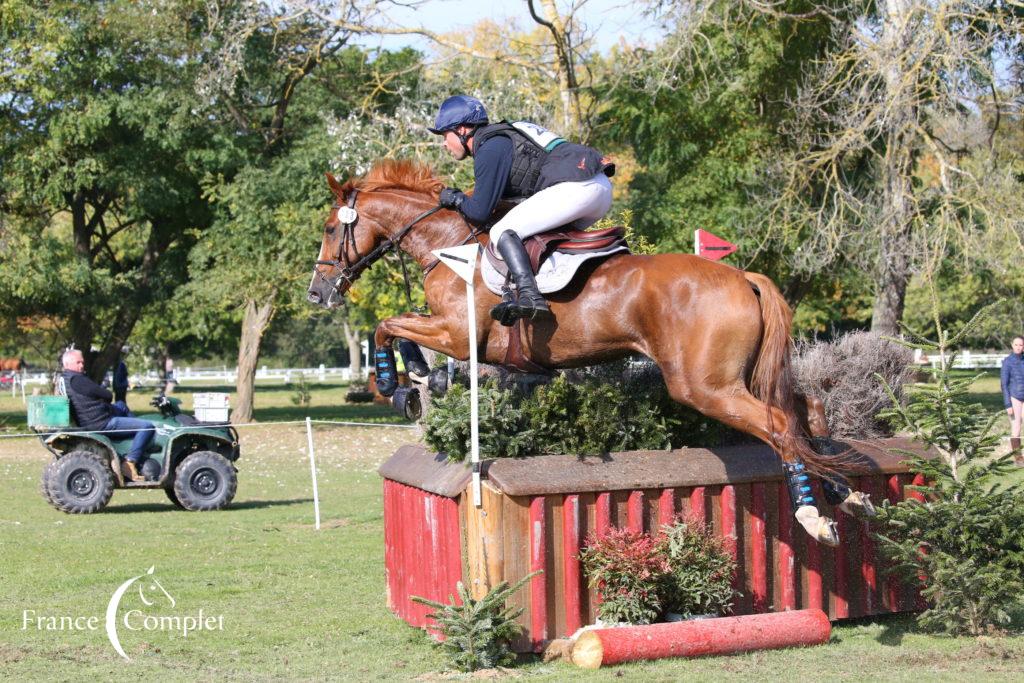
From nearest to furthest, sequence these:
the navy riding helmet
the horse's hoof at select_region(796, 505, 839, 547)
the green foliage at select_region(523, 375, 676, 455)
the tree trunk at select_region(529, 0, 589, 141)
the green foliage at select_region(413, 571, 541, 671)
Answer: the green foliage at select_region(413, 571, 541, 671), the horse's hoof at select_region(796, 505, 839, 547), the green foliage at select_region(523, 375, 676, 455), the navy riding helmet, the tree trunk at select_region(529, 0, 589, 141)

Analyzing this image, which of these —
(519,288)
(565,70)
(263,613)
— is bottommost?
(263,613)

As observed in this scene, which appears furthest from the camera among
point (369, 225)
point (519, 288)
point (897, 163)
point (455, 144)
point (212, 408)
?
point (897, 163)

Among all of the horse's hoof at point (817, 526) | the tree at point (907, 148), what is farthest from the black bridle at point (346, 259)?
the tree at point (907, 148)

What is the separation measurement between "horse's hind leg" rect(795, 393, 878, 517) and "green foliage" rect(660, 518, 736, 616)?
756mm

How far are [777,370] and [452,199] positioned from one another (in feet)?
7.25

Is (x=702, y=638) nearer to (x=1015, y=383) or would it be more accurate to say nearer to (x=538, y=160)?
(x=538, y=160)

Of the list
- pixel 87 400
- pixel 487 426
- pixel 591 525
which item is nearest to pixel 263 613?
pixel 487 426

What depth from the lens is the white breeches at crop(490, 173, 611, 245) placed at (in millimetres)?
6668

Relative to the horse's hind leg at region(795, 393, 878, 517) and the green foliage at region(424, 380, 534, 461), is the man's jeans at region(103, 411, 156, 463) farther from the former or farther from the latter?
the horse's hind leg at region(795, 393, 878, 517)

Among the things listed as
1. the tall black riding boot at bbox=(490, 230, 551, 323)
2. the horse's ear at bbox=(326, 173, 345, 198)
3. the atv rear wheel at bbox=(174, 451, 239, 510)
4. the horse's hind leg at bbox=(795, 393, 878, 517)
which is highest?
the horse's ear at bbox=(326, 173, 345, 198)

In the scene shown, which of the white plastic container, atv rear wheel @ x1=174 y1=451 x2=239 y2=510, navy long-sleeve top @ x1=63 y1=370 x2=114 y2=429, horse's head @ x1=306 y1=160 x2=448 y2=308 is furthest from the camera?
the white plastic container

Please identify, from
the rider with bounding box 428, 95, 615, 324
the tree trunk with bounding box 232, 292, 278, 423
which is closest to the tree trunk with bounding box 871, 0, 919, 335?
the rider with bounding box 428, 95, 615, 324

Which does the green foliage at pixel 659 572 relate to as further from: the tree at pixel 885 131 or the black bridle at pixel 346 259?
the tree at pixel 885 131

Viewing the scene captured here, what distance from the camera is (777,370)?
6.50 m
